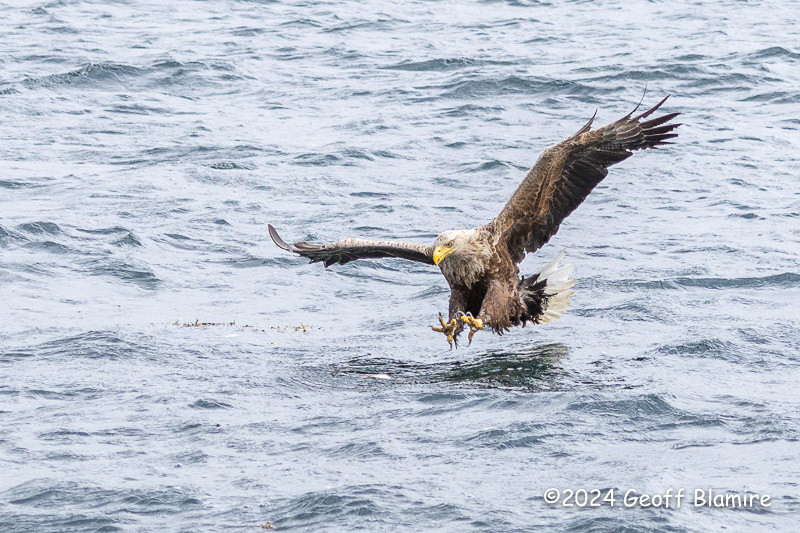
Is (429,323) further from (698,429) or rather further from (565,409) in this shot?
(698,429)

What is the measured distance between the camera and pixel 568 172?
9.18 m

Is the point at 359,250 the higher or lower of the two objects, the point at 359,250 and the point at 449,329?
the higher

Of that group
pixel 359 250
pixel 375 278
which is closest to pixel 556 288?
pixel 359 250

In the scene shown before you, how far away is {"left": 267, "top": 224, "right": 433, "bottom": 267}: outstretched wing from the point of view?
932 centimetres

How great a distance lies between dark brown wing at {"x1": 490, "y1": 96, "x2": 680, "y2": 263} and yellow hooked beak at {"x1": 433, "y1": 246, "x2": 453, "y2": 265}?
584mm

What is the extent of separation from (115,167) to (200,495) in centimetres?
883

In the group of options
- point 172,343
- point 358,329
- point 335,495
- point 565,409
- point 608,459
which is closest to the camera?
point 335,495

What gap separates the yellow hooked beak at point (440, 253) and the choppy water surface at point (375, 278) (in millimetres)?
819

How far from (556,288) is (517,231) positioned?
64 cm

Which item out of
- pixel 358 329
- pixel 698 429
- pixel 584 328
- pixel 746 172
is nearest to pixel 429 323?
pixel 358 329

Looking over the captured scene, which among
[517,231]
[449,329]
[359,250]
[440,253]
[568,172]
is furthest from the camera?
[359,250]

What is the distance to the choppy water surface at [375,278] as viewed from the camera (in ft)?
22.2

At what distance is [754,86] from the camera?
17.7 m

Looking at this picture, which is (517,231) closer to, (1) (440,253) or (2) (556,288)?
(2) (556,288)
